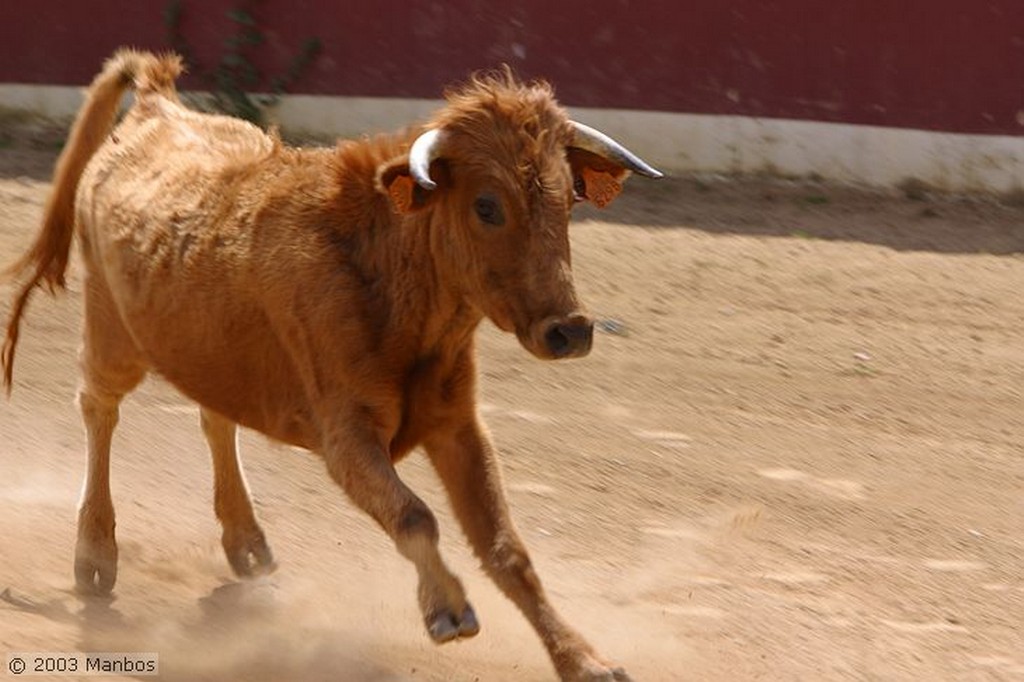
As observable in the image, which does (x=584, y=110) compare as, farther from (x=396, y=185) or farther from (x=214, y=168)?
(x=396, y=185)

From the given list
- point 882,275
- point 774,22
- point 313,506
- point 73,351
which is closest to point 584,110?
point 774,22

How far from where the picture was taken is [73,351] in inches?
333

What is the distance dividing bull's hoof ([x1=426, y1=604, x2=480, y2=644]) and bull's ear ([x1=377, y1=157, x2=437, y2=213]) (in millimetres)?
1085

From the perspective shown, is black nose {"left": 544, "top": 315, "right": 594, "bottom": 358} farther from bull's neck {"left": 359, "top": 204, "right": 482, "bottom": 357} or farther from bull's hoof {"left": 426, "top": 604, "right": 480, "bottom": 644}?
bull's hoof {"left": 426, "top": 604, "right": 480, "bottom": 644}

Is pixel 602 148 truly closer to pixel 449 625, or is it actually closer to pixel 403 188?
pixel 403 188

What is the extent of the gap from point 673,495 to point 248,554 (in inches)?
65.8

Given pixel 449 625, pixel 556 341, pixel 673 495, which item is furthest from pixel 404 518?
pixel 673 495

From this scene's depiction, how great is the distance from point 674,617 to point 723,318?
3.62m

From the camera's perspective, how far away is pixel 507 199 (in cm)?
487

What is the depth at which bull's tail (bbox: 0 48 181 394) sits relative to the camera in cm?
662

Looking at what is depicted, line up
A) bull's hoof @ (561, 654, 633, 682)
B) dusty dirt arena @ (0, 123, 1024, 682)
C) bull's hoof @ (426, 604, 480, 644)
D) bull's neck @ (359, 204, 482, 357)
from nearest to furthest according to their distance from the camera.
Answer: bull's hoof @ (426, 604, 480, 644)
bull's hoof @ (561, 654, 633, 682)
bull's neck @ (359, 204, 482, 357)
dusty dirt arena @ (0, 123, 1024, 682)

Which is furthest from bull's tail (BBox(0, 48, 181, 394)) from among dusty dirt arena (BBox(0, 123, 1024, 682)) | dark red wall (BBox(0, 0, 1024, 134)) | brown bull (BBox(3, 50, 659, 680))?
dark red wall (BBox(0, 0, 1024, 134))

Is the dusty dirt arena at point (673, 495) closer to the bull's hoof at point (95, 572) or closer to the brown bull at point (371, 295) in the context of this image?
the bull's hoof at point (95, 572)

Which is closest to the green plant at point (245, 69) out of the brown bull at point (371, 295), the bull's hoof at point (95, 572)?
the brown bull at point (371, 295)
